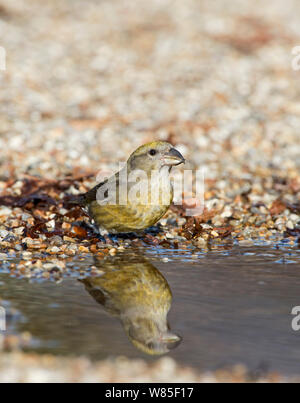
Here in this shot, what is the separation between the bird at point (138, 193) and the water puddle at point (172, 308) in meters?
0.40

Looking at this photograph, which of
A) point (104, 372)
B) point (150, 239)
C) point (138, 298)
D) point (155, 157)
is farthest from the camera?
point (150, 239)

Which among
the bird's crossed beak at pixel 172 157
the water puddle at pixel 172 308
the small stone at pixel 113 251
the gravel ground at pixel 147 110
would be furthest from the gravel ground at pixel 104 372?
the bird's crossed beak at pixel 172 157

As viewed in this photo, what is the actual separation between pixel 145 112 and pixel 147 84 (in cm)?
254

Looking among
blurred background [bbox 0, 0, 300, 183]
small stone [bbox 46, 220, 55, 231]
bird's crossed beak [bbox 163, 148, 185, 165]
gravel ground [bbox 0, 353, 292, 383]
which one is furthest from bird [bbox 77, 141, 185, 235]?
blurred background [bbox 0, 0, 300, 183]

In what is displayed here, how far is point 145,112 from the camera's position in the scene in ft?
50.2

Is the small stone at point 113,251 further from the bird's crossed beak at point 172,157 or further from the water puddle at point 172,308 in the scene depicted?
the bird's crossed beak at point 172,157

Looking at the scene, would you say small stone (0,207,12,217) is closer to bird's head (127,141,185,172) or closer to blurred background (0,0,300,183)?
bird's head (127,141,185,172)

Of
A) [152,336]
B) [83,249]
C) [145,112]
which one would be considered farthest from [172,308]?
[145,112]

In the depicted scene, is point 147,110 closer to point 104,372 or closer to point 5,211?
point 5,211

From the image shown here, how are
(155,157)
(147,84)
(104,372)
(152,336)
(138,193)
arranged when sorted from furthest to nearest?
(147,84) < (155,157) < (138,193) < (152,336) < (104,372)

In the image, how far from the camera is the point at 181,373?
433cm

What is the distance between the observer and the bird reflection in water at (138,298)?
490 centimetres

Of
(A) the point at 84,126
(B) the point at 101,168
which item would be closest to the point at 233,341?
(B) the point at 101,168

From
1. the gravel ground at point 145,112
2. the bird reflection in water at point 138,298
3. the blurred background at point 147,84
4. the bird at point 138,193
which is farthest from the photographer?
the blurred background at point 147,84
